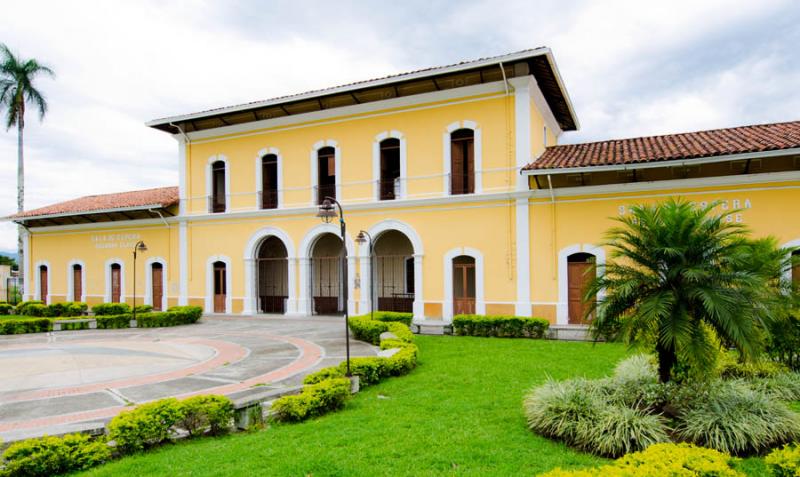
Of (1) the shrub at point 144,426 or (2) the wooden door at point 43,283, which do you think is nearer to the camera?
(1) the shrub at point 144,426

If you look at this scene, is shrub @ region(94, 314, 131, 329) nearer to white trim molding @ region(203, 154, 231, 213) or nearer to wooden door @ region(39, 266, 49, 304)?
white trim molding @ region(203, 154, 231, 213)

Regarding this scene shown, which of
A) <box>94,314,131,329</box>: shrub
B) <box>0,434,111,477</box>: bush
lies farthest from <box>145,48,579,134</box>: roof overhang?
<box>0,434,111,477</box>: bush

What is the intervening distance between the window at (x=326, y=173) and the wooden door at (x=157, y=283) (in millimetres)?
9465

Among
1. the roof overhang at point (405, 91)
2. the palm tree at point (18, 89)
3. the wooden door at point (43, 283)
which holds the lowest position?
the wooden door at point (43, 283)

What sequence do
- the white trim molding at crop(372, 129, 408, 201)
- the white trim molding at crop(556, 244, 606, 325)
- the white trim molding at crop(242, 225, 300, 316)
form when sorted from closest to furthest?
1. the white trim molding at crop(556, 244, 606, 325)
2. the white trim molding at crop(372, 129, 408, 201)
3. the white trim molding at crop(242, 225, 300, 316)

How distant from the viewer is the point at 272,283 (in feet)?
82.8

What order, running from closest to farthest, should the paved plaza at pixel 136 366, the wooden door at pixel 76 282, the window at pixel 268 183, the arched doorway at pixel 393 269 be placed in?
the paved plaza at pixel 136 366, the window at pixel 268 183, the arched doorway at pixel 393 269, the wooden door at pixel 76 282

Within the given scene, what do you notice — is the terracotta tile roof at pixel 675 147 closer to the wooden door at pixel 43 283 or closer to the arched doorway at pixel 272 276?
the arched doorway at pixel 272 276

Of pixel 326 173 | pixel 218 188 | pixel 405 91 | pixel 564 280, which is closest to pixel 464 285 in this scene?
pixel 564 280

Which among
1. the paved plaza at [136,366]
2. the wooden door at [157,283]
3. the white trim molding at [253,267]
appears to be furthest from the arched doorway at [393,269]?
the wooden door at [157,283]

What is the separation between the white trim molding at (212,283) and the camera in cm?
2270

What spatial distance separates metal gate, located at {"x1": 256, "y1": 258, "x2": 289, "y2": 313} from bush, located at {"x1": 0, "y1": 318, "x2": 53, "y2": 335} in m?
8.36

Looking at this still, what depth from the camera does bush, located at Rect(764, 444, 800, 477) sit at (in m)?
4.28

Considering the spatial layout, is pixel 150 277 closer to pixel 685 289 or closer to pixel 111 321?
pixel 111 321
